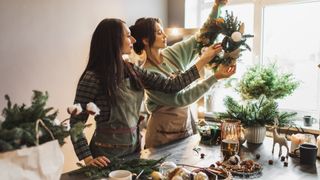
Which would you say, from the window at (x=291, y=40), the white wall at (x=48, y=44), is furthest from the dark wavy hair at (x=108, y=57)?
the window at (x=291, y=40)

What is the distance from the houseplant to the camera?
180cm

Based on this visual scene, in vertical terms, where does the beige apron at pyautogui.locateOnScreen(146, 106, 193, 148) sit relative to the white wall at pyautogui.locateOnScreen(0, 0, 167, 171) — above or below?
below

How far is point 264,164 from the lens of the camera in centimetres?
151

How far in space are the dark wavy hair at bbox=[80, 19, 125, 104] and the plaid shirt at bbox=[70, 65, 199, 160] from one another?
0.04 metres

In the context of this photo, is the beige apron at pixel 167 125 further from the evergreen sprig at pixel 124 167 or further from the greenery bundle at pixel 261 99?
the evergreen sprig at pixel 124 167

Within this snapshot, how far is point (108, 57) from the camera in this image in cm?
156

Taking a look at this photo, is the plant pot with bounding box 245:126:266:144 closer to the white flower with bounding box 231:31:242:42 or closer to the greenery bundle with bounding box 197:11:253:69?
the greenery bundle with bounding box 197:11:253:69

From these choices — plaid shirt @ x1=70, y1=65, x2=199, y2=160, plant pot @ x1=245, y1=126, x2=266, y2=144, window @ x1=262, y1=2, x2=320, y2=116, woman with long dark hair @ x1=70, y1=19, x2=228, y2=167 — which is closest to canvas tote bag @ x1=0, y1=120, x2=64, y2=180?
plaid shirt @ x1=70, y1=65, x2=199, y2=160

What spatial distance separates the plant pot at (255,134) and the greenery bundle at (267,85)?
0.18 meters

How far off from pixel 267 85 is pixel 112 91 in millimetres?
875

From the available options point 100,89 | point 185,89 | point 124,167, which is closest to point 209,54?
point 185,89

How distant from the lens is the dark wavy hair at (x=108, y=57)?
152 centimetres

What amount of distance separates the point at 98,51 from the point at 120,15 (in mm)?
1325

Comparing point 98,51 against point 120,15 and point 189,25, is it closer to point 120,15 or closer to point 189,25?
point 120,15
